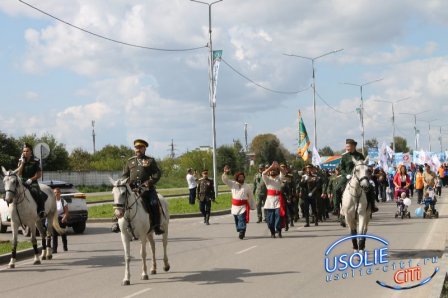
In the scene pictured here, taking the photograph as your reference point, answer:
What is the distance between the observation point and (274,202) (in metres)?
19.1

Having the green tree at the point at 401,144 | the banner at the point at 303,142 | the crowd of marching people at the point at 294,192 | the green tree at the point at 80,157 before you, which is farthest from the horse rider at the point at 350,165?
the green tree at the point at 401,144

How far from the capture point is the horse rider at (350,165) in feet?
47.7

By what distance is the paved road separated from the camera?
1054 cm

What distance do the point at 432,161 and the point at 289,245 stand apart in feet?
116

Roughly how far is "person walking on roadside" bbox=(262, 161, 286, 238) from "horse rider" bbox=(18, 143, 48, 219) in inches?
253

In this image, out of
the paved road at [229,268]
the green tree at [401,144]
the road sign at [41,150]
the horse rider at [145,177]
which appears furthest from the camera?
the green tree at [401,144]

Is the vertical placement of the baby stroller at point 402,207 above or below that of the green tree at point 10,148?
below

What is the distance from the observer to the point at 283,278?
11.5 m

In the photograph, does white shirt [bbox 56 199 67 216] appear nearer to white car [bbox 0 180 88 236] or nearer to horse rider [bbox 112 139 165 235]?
white car [bbox 0 180 88 236]

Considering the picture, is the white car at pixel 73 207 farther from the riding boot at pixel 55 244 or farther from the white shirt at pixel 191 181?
the white shirt at pixel 191 181

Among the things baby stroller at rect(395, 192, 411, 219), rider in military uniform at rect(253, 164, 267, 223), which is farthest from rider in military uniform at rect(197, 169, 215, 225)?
baby stroller at rect(395, 192, 411, 219)

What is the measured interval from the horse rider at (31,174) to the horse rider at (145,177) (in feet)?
12.0

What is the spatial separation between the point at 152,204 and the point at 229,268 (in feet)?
6.65

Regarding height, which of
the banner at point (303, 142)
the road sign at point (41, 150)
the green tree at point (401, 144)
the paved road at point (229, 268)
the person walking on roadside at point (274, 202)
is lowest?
the paved road at point (229, 268)
